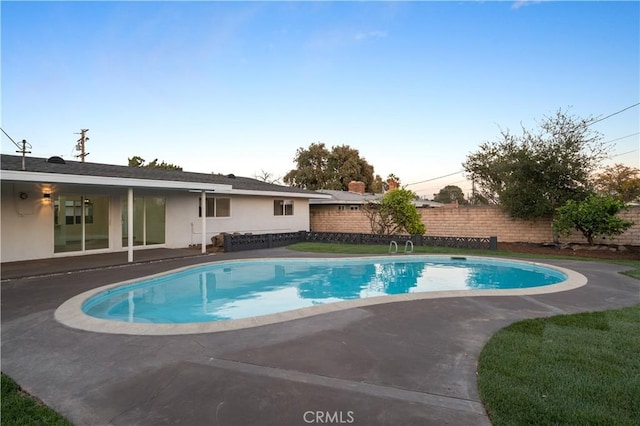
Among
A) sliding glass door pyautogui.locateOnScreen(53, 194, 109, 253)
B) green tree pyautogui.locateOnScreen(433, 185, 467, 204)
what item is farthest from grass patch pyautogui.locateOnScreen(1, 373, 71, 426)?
green tree pyautogui.locateOnScreen(433, 185, 467, 204)

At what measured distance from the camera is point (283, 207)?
67.4 ft

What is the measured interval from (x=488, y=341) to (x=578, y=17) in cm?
1347

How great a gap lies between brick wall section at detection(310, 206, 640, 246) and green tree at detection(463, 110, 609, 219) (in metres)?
0.84

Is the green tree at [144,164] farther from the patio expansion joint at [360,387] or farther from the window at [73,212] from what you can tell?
the patio expansion joint at [360,387]

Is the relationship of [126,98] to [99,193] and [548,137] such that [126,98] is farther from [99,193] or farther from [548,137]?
[548,137]

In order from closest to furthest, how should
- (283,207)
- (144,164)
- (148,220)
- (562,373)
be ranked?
(562,373) < (148,220) < (283,207) < (144,164)

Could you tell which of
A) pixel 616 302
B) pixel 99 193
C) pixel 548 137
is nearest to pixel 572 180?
pixel 548 137

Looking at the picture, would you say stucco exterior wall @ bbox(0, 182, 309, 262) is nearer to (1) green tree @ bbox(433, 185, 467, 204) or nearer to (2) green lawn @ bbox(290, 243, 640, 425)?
(2) green lawn @ bbox(290, 243, 640, 425)

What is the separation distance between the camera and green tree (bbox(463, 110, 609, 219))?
15.1m

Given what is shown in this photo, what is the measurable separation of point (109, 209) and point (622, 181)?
33693 mm

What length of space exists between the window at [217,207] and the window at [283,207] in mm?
3139

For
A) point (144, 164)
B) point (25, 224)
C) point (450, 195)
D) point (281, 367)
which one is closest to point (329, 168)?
point (144, 164)

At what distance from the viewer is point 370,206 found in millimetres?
19531

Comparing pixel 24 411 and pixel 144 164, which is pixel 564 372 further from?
pixel 144 164
